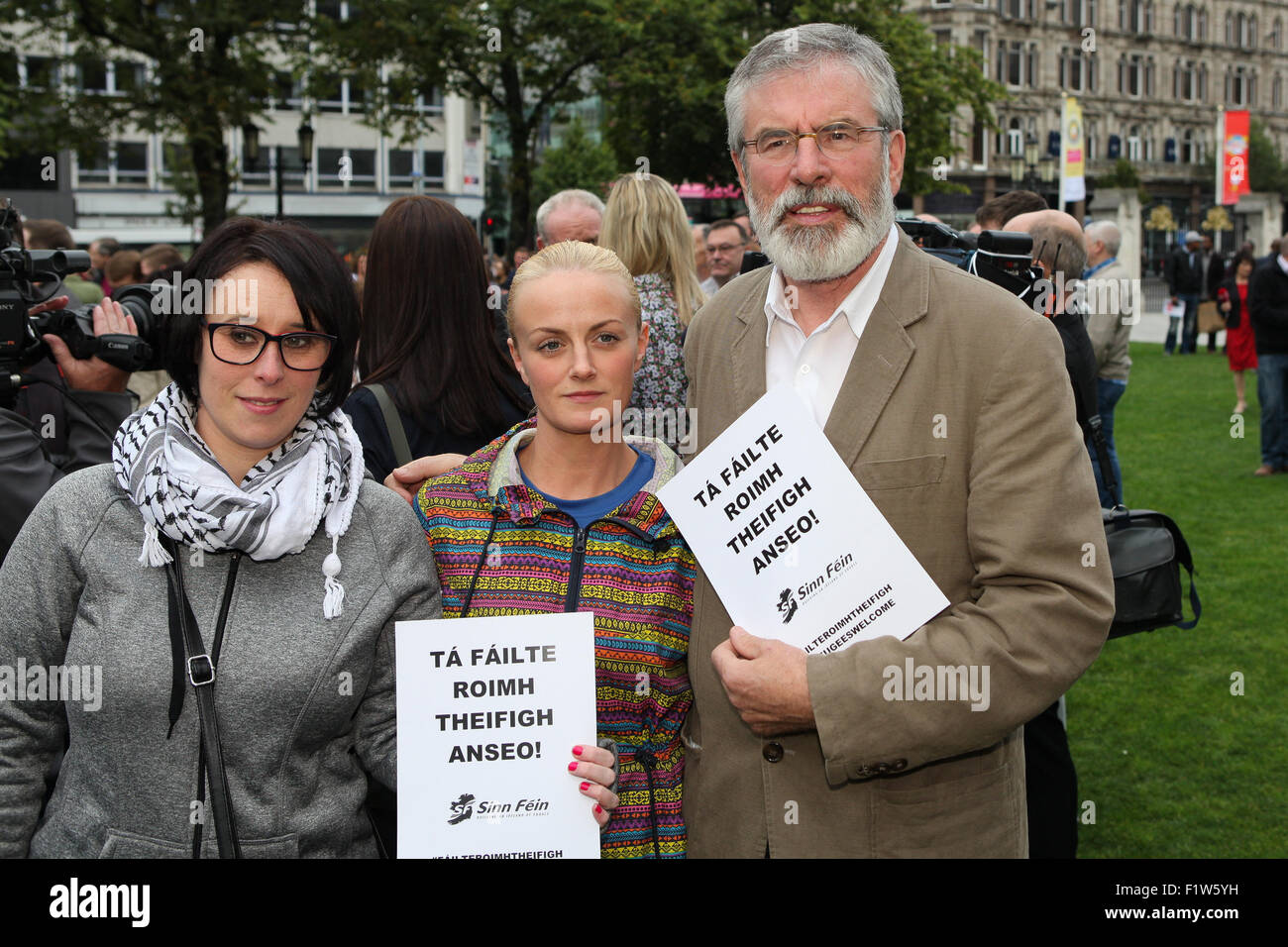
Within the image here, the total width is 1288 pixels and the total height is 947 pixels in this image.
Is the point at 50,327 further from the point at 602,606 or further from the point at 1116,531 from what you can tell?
the point at 1116,531

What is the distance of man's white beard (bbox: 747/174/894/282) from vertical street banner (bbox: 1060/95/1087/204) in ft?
55.9

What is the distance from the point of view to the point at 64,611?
7.65 feet

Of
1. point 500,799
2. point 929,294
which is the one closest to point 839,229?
point 929,294

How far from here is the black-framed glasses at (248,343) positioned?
239 centimetres

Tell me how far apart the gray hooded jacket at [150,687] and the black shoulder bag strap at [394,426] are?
3.52ft

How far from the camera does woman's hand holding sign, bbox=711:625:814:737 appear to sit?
2301mm

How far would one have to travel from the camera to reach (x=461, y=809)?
2.31 metres

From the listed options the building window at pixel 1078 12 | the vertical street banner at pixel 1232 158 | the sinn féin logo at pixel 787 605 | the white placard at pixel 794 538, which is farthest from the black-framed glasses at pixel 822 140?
the building window at pixel 1078 12

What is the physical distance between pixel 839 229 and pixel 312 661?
1.37 metres

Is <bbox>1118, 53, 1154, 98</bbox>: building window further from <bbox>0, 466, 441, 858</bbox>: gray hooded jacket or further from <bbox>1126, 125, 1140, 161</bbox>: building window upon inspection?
<bbox>0, 466, 441, 858</bbox>: gray hooded jacket

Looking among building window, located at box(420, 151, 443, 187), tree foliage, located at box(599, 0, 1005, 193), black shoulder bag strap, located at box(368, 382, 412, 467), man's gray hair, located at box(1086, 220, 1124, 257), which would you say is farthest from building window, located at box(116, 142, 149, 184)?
black shoulder bag strap, located at box(368, 382, 412, 467)

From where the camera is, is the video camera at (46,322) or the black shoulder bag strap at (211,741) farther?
the video camera at (46,322)

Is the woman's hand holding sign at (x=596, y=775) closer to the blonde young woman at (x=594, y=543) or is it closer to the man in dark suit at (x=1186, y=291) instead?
the blonde young woman at (x=594, y=543)

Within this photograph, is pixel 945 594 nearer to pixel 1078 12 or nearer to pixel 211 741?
pixel 211 741
